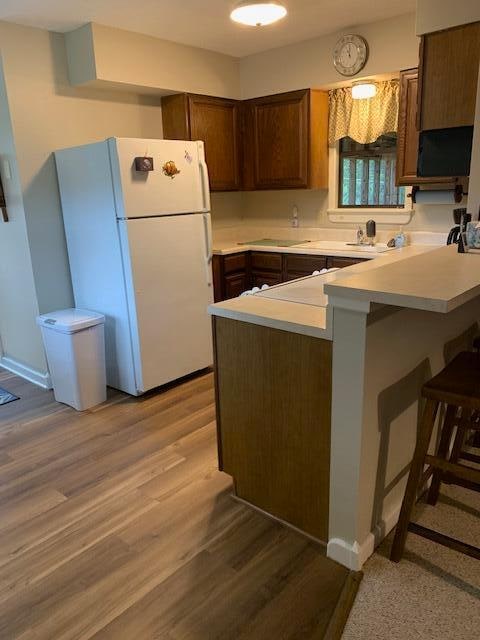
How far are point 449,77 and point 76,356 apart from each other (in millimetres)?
2715

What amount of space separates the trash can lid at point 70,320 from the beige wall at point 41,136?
22 cm

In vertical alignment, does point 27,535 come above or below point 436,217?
below

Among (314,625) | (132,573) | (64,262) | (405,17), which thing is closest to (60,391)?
(64,262)

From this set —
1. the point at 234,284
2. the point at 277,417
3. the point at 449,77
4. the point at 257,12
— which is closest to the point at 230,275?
the point at 234,284

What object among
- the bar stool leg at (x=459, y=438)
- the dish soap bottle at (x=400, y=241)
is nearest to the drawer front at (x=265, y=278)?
the dish soap bottle at (x=400, y=241)

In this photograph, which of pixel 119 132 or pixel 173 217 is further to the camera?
pixel 119 132

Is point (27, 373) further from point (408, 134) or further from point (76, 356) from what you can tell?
point (408, 134)

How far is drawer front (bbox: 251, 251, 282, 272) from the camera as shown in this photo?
418cm

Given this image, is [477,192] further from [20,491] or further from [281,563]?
[20,491]

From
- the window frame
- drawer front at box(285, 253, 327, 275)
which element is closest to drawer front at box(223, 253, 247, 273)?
drawer front at box(285, 253, 327, 275)

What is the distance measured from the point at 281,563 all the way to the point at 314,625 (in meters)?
0.29

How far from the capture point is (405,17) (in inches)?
135

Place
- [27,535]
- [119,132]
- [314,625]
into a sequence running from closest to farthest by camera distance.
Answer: [314,625], [27,535], [119,132]

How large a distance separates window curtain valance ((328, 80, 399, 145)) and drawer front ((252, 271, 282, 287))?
125 cm
